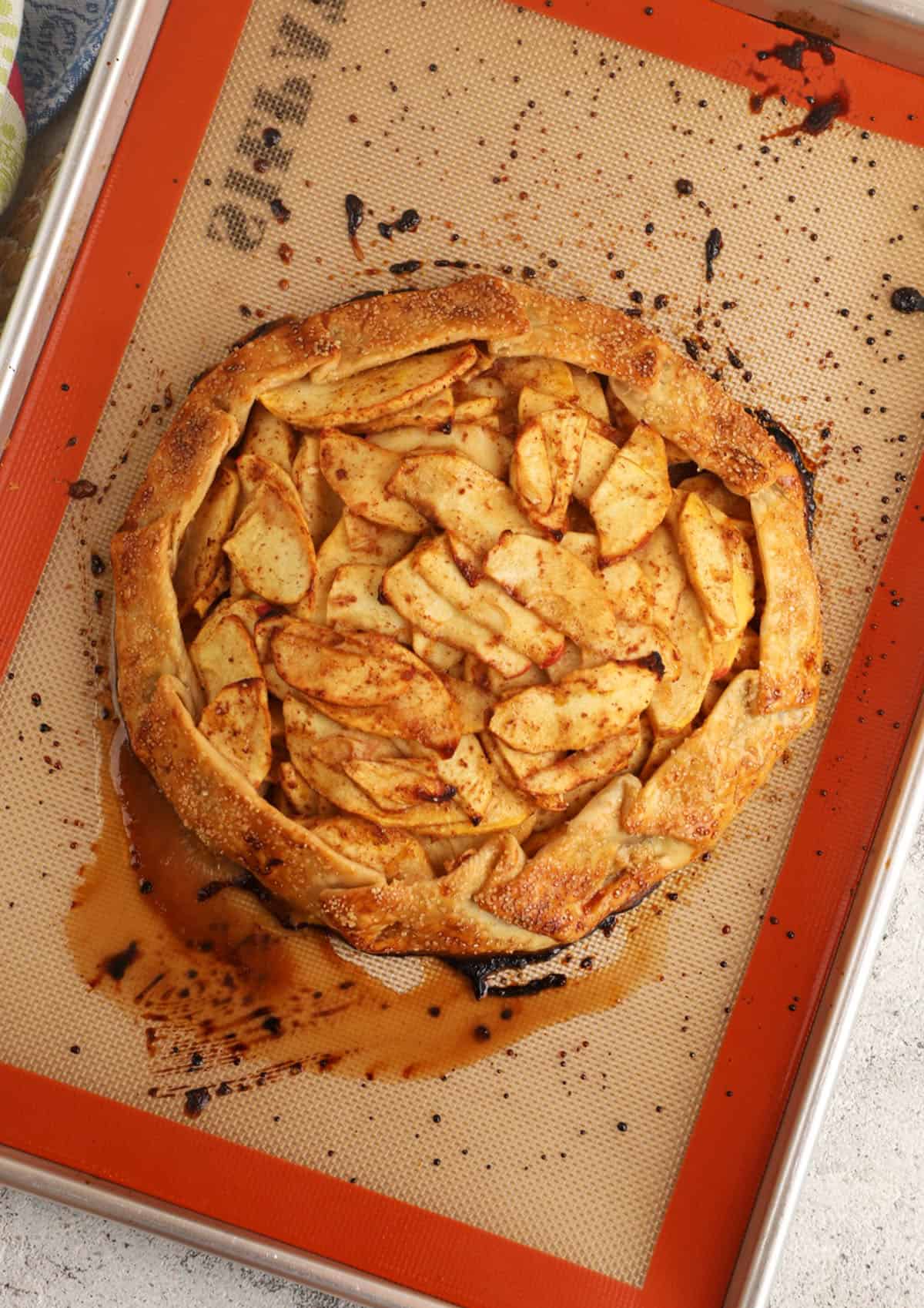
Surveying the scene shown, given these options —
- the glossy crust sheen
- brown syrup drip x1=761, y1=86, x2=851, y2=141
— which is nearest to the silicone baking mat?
brown syrup drip x1=761, y1=86, x2=851, y2=141

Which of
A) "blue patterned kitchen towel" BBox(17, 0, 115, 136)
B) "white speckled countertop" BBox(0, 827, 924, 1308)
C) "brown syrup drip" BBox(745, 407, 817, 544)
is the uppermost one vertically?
"blue patterned kitchen towel" BBox(17, 0, 115, 136)

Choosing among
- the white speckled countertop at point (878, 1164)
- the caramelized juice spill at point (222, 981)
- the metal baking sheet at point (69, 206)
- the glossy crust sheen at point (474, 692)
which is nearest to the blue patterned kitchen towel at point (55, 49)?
the metal baking sheet at point (69, 206)

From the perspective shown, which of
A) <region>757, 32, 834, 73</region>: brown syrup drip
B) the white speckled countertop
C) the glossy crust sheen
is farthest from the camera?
the white speckled countertop

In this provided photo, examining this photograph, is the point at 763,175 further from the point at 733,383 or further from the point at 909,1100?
the point at 909,1100

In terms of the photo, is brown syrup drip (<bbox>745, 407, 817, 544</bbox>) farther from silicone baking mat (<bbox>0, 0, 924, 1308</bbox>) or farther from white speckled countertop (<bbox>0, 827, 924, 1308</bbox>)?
white speckled countertop (<bbox>0, 827, 924, 1308</bbox>)

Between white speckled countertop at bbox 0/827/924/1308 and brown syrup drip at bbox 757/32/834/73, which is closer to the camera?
brown syrup drip at bbox 757/32/834/73

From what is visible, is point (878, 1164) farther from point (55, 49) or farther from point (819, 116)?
point (55, 49)

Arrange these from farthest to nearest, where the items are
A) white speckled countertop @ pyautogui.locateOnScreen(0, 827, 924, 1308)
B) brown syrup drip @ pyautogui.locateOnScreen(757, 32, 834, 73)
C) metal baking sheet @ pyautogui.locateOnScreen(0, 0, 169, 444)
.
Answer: white speckled countertop @ pyautogui.locateOnScreen(0, 827, 924, 1308) → brown syrup drip @ pyautogui.locateOnScreen(757, 32, 834, 73) → metal baking sheet @ pyautogui.locateOnScreen(0, 0, 169, 444)

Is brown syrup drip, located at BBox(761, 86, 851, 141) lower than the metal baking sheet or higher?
higher
